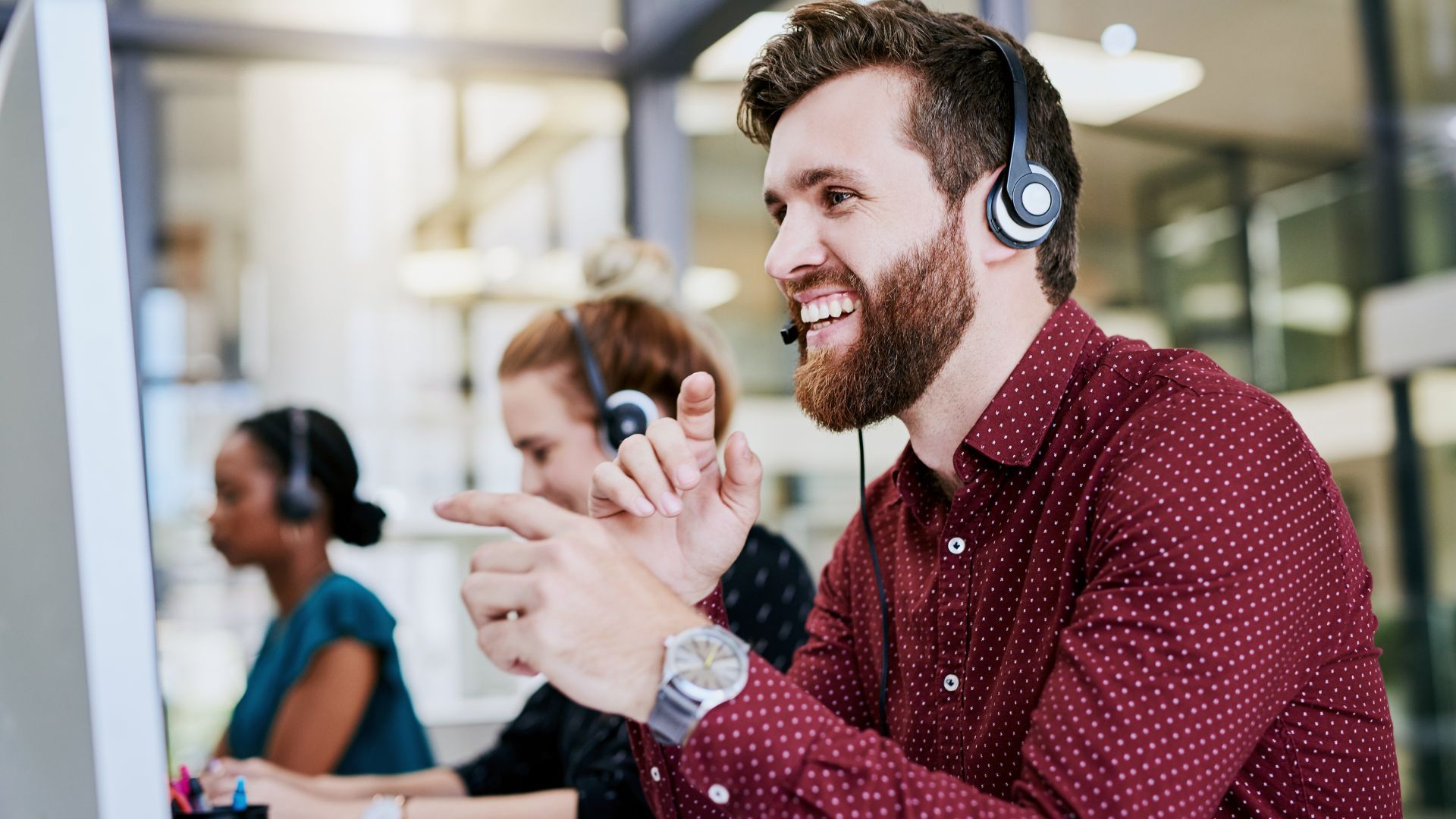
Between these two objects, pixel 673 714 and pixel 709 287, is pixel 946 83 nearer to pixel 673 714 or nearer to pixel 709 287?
pixel 673 714

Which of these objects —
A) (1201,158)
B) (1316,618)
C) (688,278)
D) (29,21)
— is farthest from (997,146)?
(688,278)

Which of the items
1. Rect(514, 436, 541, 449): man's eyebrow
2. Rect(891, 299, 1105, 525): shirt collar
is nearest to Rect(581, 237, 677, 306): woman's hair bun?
Rect(514, 436, 541, 449): man's eyebrow

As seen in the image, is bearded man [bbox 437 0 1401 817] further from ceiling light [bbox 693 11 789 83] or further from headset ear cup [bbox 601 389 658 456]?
ceiling light [bbox 693 11 789 83]

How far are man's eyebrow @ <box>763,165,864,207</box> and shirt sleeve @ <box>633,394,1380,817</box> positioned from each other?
0.37 metres

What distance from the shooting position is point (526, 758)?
176cm

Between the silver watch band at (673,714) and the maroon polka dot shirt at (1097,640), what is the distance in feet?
0.05

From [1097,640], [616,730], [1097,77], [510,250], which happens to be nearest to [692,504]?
[1097,640]

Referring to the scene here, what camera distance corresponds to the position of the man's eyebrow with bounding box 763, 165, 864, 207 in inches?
43.7

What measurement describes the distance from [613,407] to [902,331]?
55 centimetres

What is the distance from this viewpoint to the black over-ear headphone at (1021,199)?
109 cm

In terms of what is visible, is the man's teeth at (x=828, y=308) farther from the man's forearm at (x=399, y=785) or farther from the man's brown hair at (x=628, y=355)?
the man's forearm at (x=399, y=785)

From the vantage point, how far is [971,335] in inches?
43.4

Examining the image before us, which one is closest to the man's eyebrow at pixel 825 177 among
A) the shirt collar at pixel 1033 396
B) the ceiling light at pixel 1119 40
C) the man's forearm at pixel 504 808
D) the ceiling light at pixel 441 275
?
the shirt collar at pixel 1033 396

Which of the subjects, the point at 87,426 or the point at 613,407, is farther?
the point at 613,407
